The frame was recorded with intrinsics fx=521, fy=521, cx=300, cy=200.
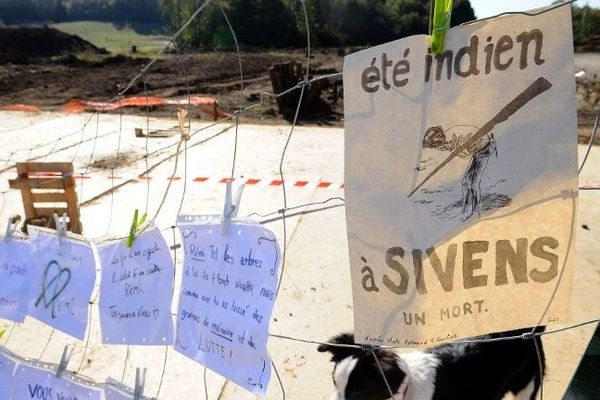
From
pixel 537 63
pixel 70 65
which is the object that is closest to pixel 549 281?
pixel 537 63

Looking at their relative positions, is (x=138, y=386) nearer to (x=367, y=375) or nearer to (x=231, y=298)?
(x=231, y=298)

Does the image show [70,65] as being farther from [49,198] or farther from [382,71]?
[382,71]

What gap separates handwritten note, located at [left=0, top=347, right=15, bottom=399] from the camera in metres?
2.05

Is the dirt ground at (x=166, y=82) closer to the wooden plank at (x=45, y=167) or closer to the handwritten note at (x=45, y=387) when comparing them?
the wooden plank at (x=45, y=167)

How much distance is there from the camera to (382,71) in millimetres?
1337

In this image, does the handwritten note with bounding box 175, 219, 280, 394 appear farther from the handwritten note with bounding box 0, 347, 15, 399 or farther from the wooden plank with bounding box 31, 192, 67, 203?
the wooden plank with bounding box 31, 192, 67, 203

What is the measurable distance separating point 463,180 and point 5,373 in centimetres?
190

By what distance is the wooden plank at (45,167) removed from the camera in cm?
508

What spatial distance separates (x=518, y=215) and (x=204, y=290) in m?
1.01

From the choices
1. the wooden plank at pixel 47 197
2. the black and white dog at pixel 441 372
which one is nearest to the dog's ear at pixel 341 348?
the black and white dog at pixel 441 372

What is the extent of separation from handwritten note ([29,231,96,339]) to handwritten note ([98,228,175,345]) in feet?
0.35

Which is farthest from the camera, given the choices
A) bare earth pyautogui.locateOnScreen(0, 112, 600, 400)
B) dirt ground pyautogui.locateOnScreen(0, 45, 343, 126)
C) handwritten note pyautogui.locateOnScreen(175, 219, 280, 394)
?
dirt ground pyautogui.locateOnScreen(0, 45, 343, 126)

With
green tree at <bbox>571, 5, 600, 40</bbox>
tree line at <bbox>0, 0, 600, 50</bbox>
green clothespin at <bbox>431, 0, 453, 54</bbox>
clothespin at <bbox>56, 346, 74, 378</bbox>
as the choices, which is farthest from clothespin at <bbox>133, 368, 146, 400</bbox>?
tree line at <bbox>0, 0, 600, 50</bbox>

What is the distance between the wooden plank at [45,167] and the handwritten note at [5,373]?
3295 mm
